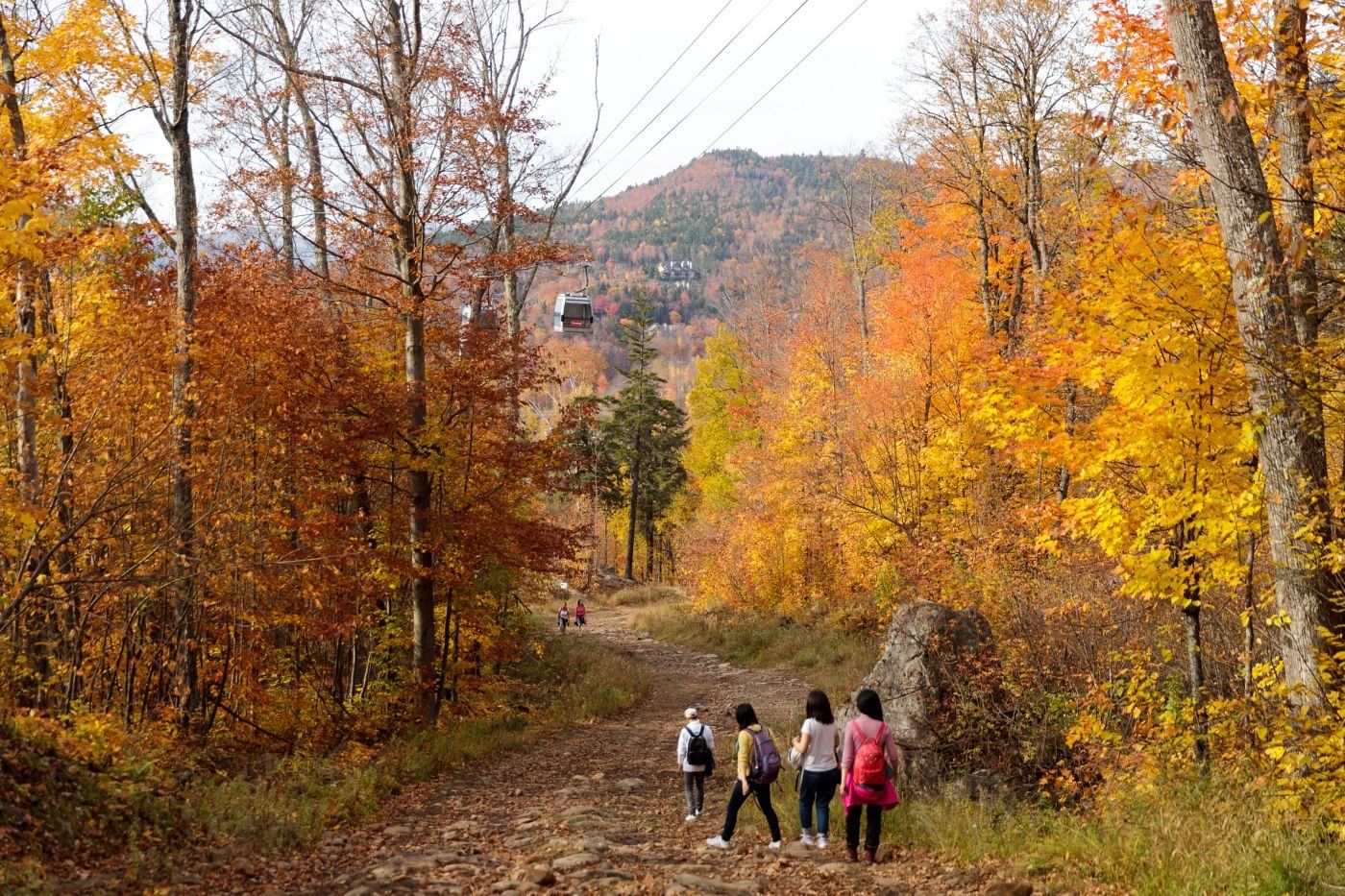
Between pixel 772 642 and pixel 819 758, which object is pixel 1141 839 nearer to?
pixel 819 758

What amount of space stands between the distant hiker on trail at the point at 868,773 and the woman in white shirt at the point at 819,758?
0.30 meters

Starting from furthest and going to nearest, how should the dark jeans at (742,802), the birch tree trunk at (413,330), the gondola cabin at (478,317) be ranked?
the gondola cabin at (478,317)
the birch tree trunk at (413,330)
the dark jeans at (742,802)

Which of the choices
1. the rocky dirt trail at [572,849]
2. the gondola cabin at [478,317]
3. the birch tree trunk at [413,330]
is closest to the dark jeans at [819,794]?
the rocky dirt trail at [572,849]

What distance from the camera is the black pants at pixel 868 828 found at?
7770 mm

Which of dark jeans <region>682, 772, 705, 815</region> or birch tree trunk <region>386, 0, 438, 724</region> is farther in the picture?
birch tree trunk <region>386, 0, 438, 724</region>

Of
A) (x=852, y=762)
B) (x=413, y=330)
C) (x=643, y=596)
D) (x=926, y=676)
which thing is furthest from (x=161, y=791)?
(x=643, y=596)

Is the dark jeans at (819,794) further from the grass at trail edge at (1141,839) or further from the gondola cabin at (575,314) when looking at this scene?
the gondola cabin at (575,314)

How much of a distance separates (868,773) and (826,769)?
25.2 inches

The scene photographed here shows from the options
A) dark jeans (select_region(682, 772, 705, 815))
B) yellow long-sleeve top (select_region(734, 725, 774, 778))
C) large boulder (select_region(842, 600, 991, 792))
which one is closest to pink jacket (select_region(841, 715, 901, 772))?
yellow long-sleeve top (select_region(734, 725, 774, 778))

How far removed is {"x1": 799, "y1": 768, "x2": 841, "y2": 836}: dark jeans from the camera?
27.2 ft

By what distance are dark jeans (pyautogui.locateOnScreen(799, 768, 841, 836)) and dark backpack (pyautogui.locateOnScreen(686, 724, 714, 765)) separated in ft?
4.14

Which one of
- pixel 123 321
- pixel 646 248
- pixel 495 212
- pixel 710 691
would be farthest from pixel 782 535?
pixel 646 248

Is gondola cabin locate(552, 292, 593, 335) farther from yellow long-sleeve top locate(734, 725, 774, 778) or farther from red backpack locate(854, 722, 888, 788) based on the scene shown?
red backpack locate(854, 722, 888, 788)

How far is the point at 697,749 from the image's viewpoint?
30.9 feet
